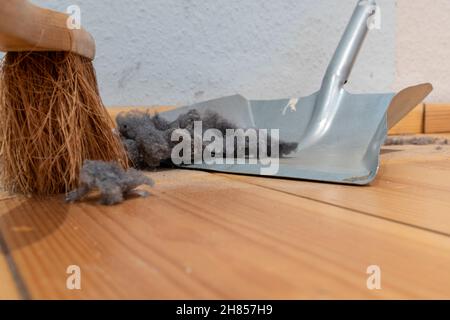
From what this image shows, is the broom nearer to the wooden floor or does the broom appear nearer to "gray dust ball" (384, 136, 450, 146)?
the wooden floor

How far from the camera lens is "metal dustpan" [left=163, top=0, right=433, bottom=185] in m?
0.64

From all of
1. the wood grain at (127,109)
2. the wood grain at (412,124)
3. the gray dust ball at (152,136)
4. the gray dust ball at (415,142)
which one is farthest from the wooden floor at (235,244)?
the wood grain at (412,124)

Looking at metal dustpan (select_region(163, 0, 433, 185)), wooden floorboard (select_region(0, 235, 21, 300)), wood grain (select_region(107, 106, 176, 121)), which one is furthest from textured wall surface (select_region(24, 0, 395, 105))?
wooden floorboard (select_region(0, 235, 21, 300))

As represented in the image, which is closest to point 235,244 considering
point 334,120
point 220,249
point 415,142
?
point 220,249

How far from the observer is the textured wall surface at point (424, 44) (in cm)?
138

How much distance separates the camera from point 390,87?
1.34 meters

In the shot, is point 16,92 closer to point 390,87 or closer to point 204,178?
point 204,178

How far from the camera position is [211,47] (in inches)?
41.6

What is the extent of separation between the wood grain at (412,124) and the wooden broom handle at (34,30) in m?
1.08

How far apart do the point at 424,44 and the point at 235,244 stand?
134cm

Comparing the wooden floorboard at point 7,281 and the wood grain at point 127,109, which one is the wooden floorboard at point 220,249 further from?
the wood grain at point 127,109

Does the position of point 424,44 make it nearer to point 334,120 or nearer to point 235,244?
point 334,120

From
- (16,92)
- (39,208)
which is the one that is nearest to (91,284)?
(39,208)

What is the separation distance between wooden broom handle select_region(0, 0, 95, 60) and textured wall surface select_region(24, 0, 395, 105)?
1.35 feet
